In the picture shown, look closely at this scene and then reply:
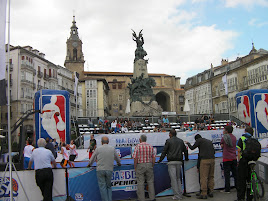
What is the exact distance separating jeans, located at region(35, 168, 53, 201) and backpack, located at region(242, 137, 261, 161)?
454cm

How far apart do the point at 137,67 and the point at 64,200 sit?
2378 centimetres

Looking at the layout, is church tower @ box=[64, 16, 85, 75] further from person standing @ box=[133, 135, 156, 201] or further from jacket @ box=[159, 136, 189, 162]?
person standing @ box=[133, 135, 156, 201]

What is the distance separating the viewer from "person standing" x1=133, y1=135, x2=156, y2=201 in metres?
7.26

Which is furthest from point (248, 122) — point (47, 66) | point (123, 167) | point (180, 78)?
point (180, 78)

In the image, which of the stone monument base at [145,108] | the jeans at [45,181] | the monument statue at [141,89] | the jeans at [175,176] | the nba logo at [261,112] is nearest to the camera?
the jeans at [45,181]

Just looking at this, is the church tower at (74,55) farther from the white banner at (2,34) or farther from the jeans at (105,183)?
the jeans at (105,183)

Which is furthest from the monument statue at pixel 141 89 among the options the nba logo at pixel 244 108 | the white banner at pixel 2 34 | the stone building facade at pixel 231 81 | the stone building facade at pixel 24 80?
the white banner at pixel 2 34

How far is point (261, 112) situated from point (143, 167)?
1578 centimetres

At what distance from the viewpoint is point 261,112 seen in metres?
20.4

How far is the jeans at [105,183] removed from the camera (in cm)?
689

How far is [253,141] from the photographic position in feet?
22.3

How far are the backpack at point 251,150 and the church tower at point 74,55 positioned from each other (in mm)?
74818

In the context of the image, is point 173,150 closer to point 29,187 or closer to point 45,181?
point 45,181

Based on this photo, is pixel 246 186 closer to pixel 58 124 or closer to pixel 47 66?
pixel 58 124
